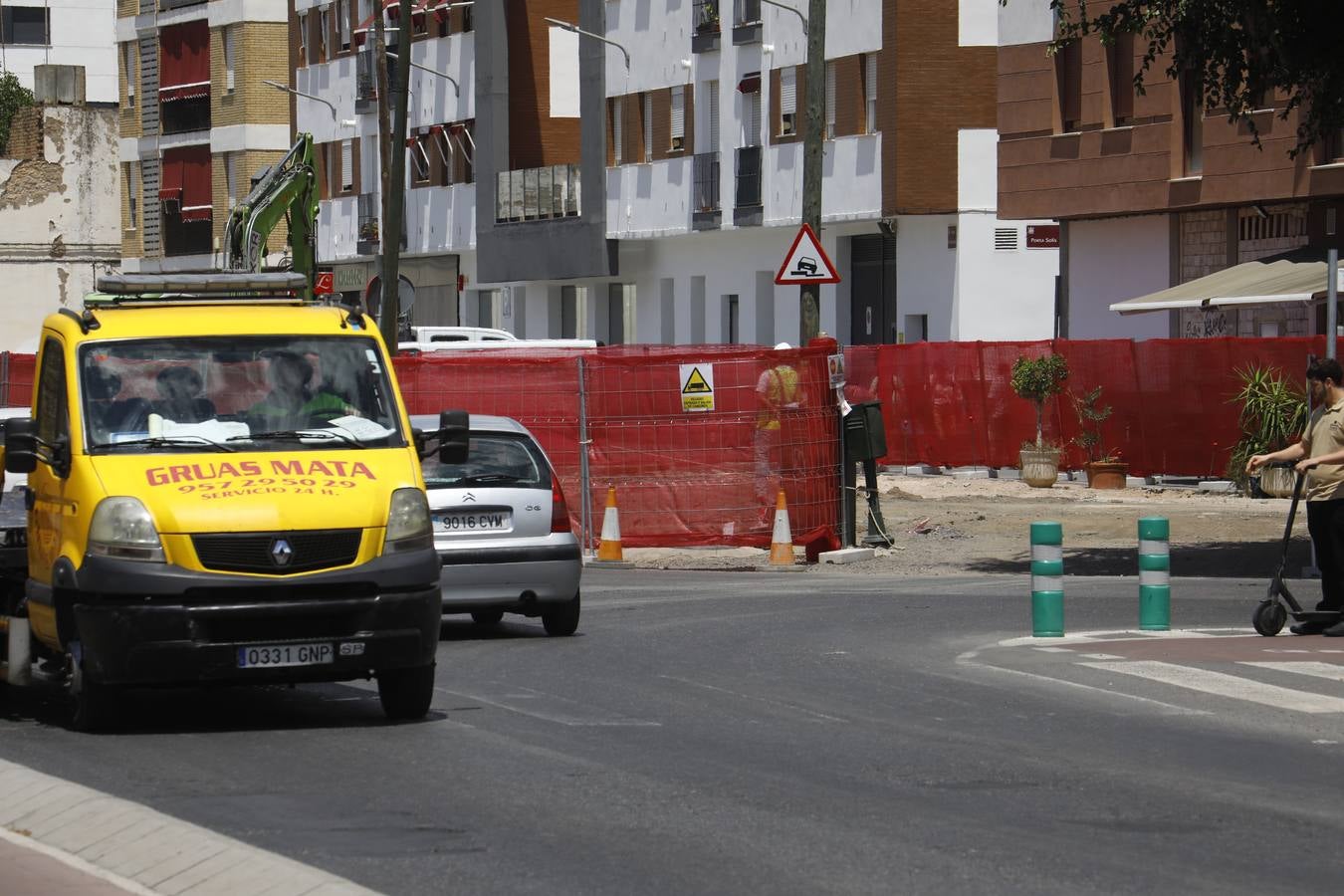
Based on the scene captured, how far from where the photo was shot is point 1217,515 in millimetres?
30750

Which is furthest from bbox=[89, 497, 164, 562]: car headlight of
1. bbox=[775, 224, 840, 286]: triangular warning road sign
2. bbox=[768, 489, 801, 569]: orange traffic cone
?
bbox=[775, 224, 840, 286]: triangular warning road sign

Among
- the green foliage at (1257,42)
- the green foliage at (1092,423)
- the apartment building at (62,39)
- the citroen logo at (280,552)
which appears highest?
the apartment building at (62,39)

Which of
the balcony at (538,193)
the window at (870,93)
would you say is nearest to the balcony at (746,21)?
the window at (870,93)

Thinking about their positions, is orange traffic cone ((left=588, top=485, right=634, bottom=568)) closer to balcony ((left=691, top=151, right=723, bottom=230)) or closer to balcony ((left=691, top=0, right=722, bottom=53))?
balcony ((left=691, top=151, right=723, bottom=230))

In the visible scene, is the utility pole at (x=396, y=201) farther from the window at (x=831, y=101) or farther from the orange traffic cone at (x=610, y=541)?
the orange traffic cone at (x=610, y=541)

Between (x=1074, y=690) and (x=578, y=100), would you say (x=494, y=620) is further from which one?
(x=578, y=100)

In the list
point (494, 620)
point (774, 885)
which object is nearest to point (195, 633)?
point (774, 885)

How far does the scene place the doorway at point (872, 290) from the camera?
50.5 meters

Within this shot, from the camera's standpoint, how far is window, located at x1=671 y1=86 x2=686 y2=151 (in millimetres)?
57281

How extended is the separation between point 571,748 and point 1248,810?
3.28 metres

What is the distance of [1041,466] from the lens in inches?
1443

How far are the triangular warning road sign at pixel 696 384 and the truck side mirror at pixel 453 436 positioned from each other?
43.3 ft

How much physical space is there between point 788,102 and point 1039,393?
17.0m

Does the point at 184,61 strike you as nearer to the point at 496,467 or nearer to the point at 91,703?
the point at 496,467
